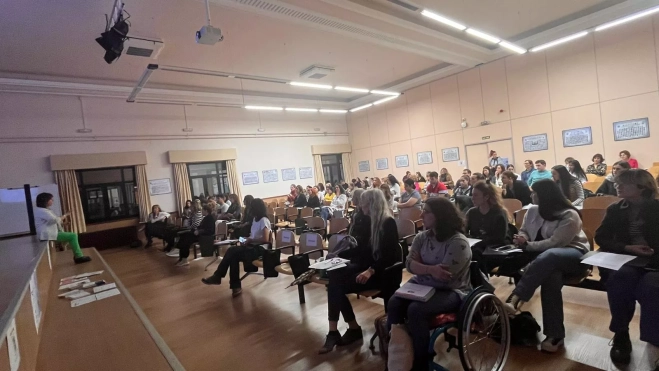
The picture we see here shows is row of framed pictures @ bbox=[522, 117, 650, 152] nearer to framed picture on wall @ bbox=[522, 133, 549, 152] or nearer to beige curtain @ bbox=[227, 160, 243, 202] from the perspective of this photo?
framed picture on wall @ bbox=[522, 133, 549, 152]

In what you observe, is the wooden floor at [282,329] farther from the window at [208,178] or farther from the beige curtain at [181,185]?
the window at [208,178]

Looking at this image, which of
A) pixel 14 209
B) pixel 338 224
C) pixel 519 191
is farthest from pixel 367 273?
pixel 14 209

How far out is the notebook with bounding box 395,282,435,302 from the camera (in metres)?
2.03

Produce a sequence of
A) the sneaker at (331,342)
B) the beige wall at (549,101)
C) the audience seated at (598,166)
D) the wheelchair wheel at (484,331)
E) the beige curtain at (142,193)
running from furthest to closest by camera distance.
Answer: the beige curtain at (142,193) < the audience seated at (598,166) < the beige wall at (549,101) < the sneaker at (331,342) < the wheelchair wheel at (484,331)

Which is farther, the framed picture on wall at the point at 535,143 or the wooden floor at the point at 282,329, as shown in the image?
the framed picture on wall at the point at 535,143

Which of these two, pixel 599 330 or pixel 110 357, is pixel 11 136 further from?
pixel 599 330

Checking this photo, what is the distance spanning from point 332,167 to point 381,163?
2.24 m

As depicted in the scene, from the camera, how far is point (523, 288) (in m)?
2.34

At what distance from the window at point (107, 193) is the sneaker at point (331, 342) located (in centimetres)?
896

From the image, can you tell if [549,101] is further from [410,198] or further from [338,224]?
[338,224]

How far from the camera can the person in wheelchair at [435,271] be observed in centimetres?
196

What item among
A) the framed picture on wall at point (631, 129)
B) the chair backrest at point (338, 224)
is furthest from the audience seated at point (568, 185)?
the framed picture on wall at point (631, 129)

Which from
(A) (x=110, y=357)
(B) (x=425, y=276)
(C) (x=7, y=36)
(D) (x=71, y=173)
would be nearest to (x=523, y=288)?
(B) (x=425, y=276)

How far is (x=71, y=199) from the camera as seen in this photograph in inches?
342
